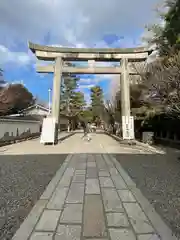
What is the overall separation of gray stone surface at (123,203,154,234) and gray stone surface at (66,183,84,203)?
2.76ft

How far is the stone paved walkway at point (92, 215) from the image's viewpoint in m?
3.06

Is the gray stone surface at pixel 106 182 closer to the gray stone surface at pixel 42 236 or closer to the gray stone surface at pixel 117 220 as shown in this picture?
the gray stone surface at pixel 117 220

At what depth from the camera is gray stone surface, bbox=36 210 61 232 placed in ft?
10.6

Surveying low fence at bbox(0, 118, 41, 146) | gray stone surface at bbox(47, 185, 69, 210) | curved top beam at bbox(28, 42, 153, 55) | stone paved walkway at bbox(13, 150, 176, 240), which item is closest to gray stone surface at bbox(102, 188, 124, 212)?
stone paved walkway at bbox(13, 150, 176, 240)

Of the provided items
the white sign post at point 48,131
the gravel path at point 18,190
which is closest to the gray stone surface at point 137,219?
the gravel path at point 18,190

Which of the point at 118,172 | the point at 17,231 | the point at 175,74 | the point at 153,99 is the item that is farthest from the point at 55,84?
the point at 17,231

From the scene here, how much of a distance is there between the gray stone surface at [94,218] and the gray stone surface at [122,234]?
0.33 ft

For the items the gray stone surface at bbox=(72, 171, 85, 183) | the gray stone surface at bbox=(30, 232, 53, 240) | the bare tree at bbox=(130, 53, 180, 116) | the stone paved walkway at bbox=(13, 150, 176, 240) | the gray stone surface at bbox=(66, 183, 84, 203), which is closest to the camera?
the gray stone surface at bbox=(30, 232, 53, 240)

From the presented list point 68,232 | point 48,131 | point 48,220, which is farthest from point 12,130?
point 68,232

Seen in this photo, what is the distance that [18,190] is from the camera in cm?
517

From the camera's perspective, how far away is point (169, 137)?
17703 mm

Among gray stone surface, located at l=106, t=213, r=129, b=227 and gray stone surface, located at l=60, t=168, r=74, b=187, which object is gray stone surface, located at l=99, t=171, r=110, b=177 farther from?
gray stone surface, located at l=106, t=213, r=129, b=227

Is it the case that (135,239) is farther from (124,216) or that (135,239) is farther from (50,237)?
(50,237)

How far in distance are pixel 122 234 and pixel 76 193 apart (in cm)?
194
